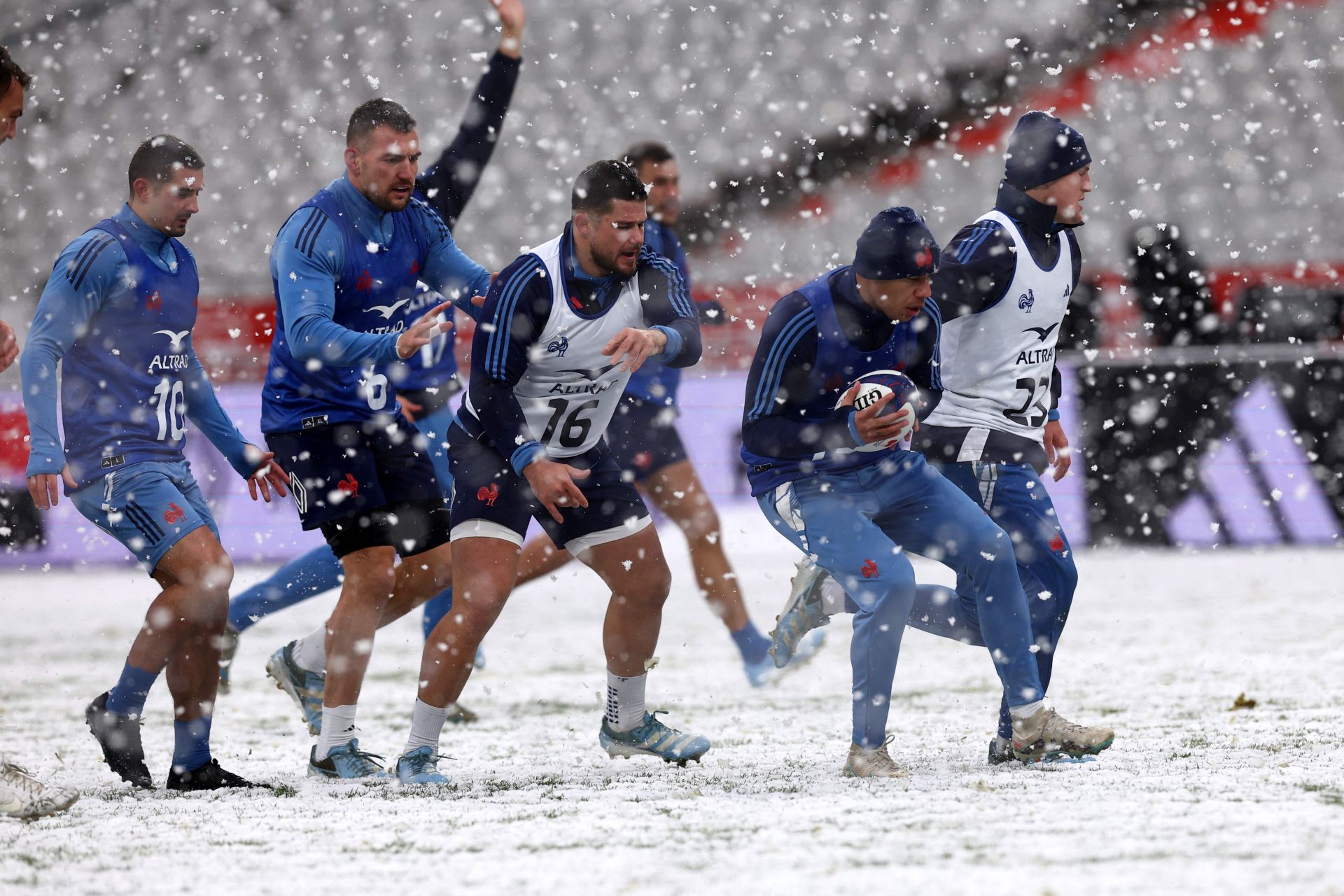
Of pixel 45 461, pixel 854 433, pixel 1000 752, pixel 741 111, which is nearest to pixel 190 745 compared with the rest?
pixel 45 461

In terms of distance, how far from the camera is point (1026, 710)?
160 inches

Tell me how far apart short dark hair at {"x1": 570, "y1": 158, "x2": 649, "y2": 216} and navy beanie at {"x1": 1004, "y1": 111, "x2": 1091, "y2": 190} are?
1096mm

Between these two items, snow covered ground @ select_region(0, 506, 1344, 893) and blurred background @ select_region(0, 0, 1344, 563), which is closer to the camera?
snow covered ground @ select_region(0, 506, 1344, 893)

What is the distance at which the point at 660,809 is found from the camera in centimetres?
362

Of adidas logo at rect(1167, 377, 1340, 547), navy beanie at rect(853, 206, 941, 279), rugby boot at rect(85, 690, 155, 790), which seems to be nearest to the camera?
navy beanie at rect(853, 206, 941, 279)

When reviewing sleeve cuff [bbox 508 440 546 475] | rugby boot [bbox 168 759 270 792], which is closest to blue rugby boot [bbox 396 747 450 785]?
rugby boot [bbox 168 759 270 792]

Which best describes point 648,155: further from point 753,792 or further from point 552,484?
point 753,792

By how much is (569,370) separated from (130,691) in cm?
157

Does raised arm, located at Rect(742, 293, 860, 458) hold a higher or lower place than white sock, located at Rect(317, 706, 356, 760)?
higher

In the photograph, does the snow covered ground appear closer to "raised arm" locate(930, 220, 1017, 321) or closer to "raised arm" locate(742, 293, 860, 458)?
"raised arm" locate(742, 293, 860, 458)

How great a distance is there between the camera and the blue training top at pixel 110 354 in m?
4.12

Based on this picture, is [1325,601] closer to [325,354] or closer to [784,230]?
[325,354]

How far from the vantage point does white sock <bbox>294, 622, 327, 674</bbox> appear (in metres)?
4.73

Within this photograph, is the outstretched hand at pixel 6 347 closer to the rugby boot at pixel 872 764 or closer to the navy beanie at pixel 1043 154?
the rugby boot at pixel 872 764
